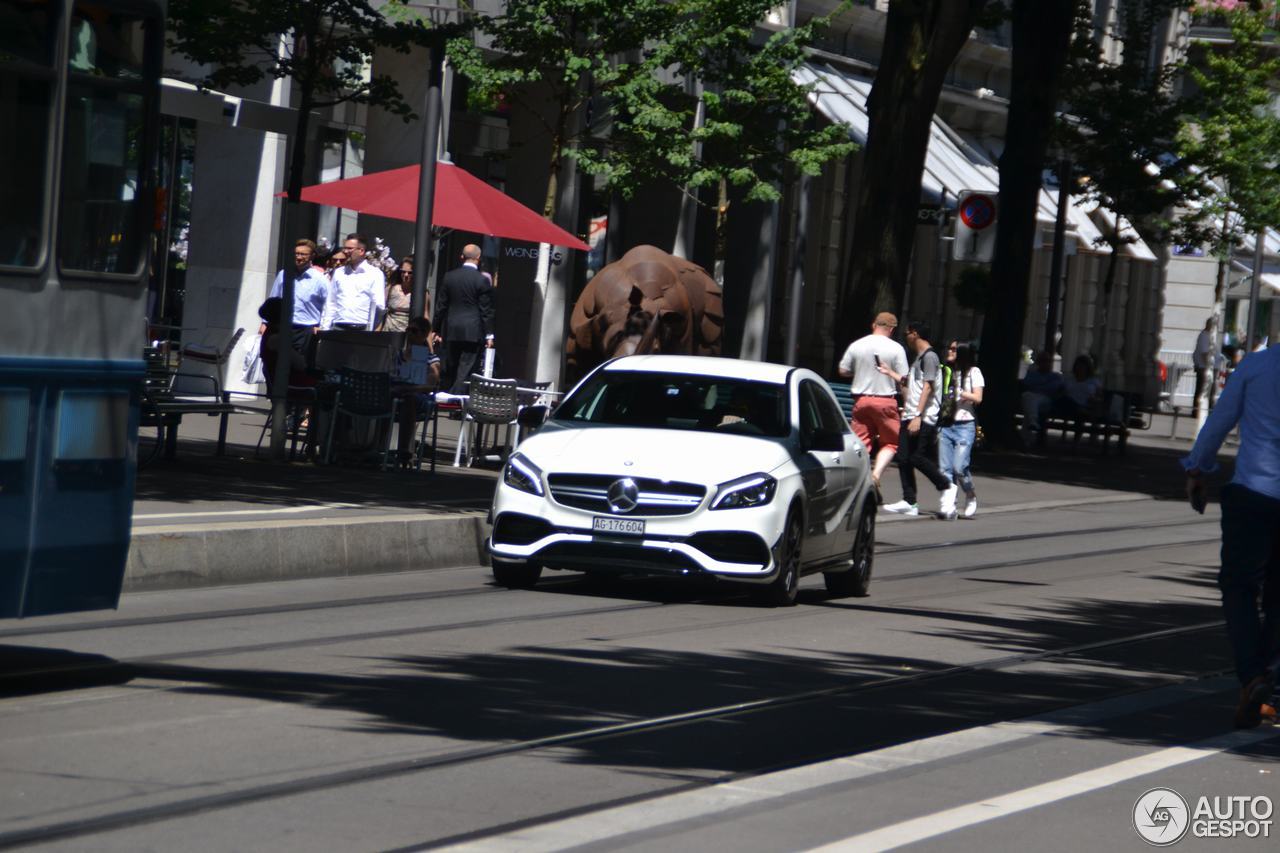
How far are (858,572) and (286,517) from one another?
376cm

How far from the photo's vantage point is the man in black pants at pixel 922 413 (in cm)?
2072

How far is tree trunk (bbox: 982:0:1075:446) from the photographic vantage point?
31.1 meters

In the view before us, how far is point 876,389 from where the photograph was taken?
20469mm

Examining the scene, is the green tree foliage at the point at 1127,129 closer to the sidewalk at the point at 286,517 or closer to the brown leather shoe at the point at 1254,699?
the sidewalk at the point at 286,517

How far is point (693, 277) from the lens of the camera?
22984 millimetres

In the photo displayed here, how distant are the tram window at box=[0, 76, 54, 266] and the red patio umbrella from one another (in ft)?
37.4

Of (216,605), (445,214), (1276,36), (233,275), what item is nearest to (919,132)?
(445,214)

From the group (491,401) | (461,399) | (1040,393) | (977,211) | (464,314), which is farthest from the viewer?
(1040,393)

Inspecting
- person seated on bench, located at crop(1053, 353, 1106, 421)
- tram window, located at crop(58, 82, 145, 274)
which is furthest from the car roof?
person seated on bench, located at crop(1053, 353, 1106, 421)

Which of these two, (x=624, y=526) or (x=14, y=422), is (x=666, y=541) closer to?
(x=624, y=526)

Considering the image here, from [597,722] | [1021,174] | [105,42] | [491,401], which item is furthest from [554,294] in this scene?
[597,722]

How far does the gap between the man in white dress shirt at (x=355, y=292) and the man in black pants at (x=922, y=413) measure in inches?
203

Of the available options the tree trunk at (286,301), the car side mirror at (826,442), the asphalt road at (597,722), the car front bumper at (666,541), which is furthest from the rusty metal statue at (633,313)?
the car front bumper at (666,541)

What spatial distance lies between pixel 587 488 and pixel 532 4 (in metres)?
12.4
